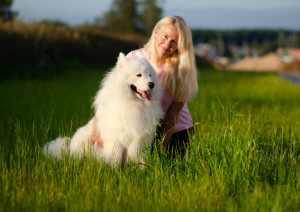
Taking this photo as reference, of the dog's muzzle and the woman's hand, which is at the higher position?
the dog's muzzle

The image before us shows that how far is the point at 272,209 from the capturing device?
247 centimetres

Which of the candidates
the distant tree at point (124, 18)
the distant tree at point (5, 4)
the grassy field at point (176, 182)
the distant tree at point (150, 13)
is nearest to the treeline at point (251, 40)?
the distant tree at point (150, 13)

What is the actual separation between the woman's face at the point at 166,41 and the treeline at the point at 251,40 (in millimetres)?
87971

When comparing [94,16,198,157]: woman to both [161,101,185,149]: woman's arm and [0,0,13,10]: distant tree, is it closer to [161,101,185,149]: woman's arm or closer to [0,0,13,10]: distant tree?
[161,101,185,149]: woman's arm

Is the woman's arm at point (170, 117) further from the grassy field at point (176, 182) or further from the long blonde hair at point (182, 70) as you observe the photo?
the grassy field at point (176, 182)

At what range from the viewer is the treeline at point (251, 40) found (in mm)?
90812

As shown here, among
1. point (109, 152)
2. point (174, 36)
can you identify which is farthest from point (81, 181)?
point (174, 36)

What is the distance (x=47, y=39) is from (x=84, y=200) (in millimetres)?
11396

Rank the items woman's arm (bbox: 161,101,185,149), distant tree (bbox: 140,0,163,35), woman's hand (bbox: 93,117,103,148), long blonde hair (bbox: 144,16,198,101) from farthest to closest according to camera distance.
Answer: distant tree (bbox: 140,0,163,35) → woman's arm (bbox: 161,101,185,149) → long blonde hair (bbox: 144,16,198,101) → woman's hand (bbox: 93,117,103,148)

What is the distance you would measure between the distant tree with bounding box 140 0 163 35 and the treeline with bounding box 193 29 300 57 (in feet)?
153

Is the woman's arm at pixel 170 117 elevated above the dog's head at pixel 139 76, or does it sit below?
below

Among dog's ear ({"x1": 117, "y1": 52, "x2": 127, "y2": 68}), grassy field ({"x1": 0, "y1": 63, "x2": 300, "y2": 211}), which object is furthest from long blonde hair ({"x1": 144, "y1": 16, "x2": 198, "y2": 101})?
grassy field ({"x1": 0, "y1": 63, "x2": 300, "y2": 211})

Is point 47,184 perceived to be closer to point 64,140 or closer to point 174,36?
point 64,140

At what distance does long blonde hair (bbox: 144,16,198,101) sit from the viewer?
400cm
